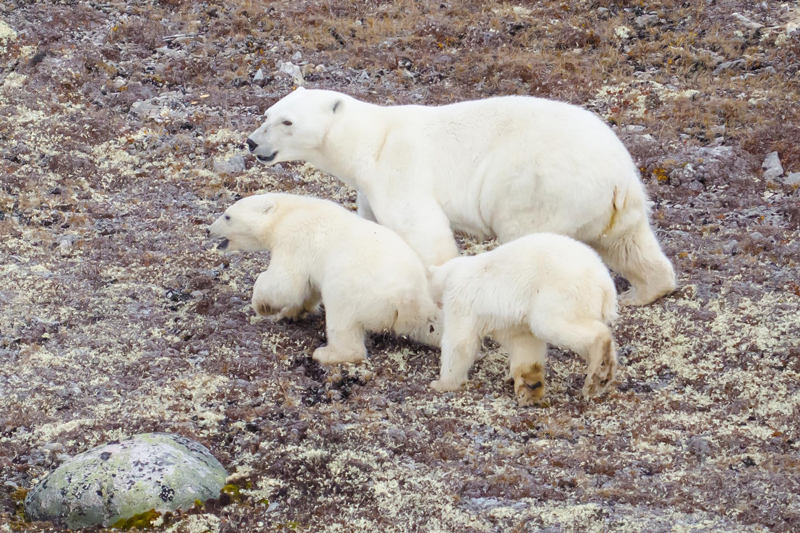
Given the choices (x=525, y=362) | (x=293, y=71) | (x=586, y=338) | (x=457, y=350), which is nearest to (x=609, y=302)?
(x=586, y=338)

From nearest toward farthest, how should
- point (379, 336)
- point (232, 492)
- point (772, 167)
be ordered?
point (232, 492) < point (379, 336) < point (772, 167)

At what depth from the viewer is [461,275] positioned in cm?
634

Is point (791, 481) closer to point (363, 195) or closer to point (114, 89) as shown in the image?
point (363, 195)

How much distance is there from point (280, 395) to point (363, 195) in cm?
250

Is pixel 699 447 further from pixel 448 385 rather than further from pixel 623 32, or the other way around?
pixel 623 32

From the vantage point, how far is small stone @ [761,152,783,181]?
10.1 metres

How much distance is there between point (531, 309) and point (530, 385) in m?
0.58

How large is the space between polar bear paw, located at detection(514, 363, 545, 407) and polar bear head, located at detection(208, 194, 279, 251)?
249 cm

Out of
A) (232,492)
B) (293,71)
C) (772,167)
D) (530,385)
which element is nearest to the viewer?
(232,492)

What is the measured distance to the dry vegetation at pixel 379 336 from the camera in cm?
496

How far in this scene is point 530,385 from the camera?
6.06 meters

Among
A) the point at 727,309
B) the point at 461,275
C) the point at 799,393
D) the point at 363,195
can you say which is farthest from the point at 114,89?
the point at 799,393

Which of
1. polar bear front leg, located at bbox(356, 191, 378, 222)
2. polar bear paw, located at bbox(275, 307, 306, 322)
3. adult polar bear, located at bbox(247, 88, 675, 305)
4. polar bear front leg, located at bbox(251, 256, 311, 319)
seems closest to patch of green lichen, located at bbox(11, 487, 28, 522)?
polar bear front leg, located at bbox(251, 256, 311, 319)

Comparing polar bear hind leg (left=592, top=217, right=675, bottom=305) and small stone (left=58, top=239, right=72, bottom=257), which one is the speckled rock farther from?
small stone (left=58, top=239, right=72, bottom=257)
